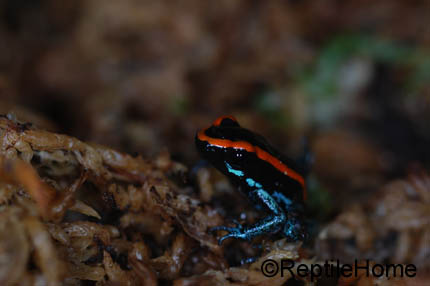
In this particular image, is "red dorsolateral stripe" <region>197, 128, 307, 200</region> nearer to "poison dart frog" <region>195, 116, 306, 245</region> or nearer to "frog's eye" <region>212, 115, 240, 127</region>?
"poison dart frog" <region>195, 116, 306, 245</region>

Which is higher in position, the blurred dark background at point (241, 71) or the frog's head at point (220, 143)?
the blurred dark background at point (241, 71)

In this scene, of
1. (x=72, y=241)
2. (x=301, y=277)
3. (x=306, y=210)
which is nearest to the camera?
(x=72, y=241)

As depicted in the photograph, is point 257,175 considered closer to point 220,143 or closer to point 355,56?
point 220,143

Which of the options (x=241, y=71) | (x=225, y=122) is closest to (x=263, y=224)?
(x=225, y=122)

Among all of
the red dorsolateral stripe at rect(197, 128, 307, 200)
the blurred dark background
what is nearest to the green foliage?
the blurred dark background

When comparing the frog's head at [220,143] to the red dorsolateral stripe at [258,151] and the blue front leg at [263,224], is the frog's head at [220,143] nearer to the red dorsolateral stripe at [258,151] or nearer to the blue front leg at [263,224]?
the red dorsolateral stripe at [258,151]

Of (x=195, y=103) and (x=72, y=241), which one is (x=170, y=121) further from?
(x=72, y=241)

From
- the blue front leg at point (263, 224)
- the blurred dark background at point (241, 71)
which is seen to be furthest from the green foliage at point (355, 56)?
the blue front leg at point (263, 224)

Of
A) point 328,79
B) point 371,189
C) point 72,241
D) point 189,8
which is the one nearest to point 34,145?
point 72,241
